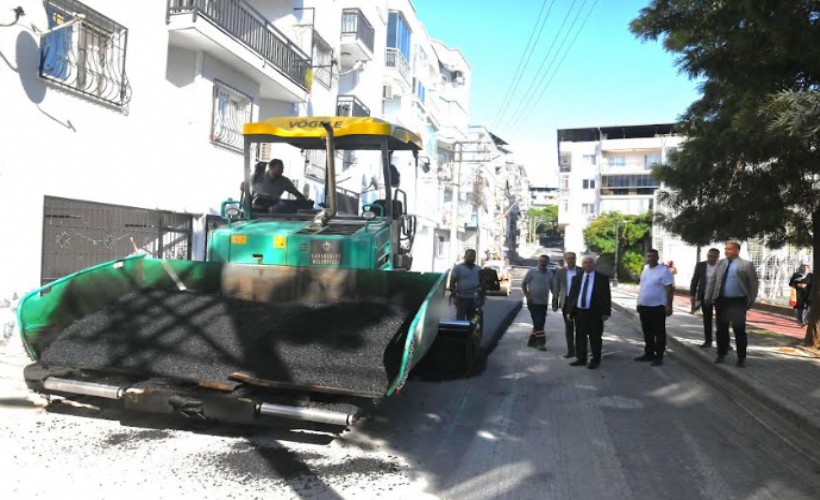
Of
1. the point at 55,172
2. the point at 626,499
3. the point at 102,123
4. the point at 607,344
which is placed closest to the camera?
the point at 626,499

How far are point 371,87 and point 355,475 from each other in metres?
22.6

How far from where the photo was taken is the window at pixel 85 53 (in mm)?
8422

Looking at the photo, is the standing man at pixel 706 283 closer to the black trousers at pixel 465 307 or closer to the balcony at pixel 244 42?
the black trousers at pixel 465 307

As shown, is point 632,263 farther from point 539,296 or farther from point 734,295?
point 734,295

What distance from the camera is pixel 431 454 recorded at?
4312 millimetres

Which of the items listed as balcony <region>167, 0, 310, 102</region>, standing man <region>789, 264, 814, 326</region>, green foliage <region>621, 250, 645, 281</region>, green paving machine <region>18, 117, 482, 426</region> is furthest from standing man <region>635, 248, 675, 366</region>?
green foliage <region>621, 250, 645, 281</region>

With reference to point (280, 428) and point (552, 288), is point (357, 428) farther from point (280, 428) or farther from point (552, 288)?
point (552, 288)

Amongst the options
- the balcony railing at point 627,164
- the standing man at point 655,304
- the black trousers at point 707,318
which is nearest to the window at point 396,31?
the black trousers at point 707,318

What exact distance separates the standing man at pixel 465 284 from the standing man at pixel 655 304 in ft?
7.59

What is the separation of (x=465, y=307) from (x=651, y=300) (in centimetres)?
256

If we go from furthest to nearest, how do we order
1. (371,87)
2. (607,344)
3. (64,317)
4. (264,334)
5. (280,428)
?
(371,87)
(607,344)
(64,317)
(264,334)
(280,428)

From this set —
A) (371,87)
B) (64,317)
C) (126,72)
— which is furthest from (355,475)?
(371,87)

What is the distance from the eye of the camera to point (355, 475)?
3.83m

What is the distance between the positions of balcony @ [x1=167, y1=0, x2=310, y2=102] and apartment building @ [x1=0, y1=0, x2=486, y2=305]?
0.12 feet
